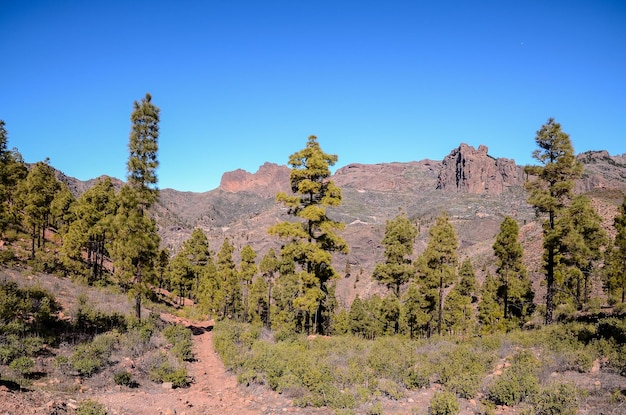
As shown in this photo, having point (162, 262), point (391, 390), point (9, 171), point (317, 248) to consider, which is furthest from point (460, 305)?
point (9, 171)

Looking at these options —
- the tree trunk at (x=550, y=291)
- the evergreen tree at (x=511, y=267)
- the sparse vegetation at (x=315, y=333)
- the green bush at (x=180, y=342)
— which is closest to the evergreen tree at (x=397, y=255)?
the sparse vegetation at (x=315, y=333)

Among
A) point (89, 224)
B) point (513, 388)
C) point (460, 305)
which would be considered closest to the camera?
point (513, 388)

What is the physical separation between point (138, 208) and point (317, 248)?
1051 centimetres

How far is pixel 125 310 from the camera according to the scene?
22.6 m

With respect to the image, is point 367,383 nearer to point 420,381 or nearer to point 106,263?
point 420,381

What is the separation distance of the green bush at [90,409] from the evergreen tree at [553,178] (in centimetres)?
2316

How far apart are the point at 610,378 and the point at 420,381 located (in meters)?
5.62

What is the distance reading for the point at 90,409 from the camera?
27.3ft

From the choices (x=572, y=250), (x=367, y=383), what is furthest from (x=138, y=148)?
(x=572, y=250)

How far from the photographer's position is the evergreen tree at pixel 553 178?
70.5 feet

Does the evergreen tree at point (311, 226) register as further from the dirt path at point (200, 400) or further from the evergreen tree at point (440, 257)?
the evergreen tree at point (440, 257)

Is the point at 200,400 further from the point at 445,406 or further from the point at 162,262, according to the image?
the point at 162,262

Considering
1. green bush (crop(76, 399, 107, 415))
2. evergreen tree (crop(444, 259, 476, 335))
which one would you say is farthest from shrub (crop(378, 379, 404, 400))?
evergreen tree (crop(444, 259, 476, 335))

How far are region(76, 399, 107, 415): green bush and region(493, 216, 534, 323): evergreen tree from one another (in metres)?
31.6
